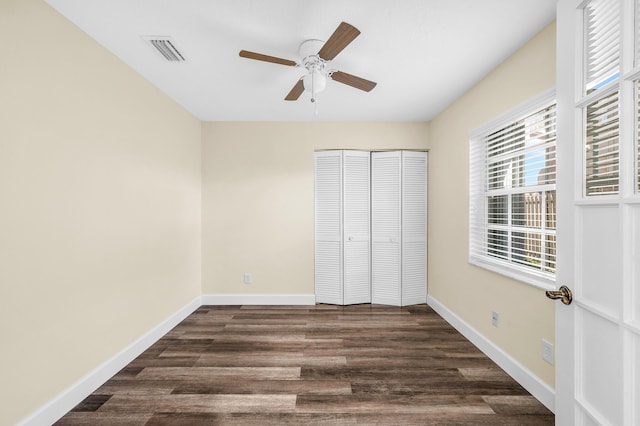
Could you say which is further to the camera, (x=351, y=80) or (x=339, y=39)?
(x=351, y=80)

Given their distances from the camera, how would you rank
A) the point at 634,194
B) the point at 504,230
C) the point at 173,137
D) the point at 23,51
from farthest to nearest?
the point at 173,137
the point at 504,230
the point at 23,51
the point at 634,194

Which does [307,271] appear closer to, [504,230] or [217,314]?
[217,314]

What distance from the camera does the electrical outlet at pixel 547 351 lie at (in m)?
1.86

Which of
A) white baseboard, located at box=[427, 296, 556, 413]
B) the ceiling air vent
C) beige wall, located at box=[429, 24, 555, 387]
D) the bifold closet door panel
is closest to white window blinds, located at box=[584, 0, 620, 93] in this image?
beige wall, located at box=[429, 24, 555, 387]

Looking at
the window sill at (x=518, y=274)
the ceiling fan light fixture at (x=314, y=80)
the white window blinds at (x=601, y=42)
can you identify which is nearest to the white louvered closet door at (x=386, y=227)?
the window sill at (x=518, y=274)

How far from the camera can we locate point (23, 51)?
5.21 ft

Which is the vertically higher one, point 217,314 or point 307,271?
point 307,271

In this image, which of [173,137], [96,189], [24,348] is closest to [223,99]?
[173,137]

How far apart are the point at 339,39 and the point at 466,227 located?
2.19 meters

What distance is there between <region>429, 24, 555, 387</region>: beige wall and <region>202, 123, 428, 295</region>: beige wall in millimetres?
758

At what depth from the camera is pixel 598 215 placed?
100 centimetres

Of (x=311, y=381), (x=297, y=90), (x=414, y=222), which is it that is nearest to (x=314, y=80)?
(x=297, y=90)

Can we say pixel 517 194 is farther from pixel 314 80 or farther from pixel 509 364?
pixel 314 80

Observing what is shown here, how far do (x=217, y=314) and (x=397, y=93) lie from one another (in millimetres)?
3260
